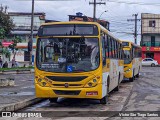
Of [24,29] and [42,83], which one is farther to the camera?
[24,29]

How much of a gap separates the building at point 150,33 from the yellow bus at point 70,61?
230ft

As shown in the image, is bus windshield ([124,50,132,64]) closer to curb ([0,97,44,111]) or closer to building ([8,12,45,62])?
curb ([0,97,44,111])

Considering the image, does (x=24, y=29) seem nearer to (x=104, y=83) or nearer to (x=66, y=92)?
(x=104, y=83)

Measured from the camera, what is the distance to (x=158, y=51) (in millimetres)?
82500

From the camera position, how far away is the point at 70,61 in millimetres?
13727

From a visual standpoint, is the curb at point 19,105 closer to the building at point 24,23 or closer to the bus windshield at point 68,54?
the bus windshield at point 68,54

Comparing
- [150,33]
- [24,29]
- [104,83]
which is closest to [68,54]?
[104,83]

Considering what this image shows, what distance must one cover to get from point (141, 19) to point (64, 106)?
73206mm

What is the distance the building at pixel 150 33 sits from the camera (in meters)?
83.6

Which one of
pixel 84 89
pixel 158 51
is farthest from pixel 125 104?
pixel 158 51

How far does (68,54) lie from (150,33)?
7204 cm

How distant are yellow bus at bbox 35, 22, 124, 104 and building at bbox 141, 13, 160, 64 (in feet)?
230

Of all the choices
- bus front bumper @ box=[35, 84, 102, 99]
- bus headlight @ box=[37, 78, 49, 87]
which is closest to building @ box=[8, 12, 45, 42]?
bus headlight @ box=[37, 78, 49, 87]

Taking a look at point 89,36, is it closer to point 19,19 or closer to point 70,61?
point 70,61
